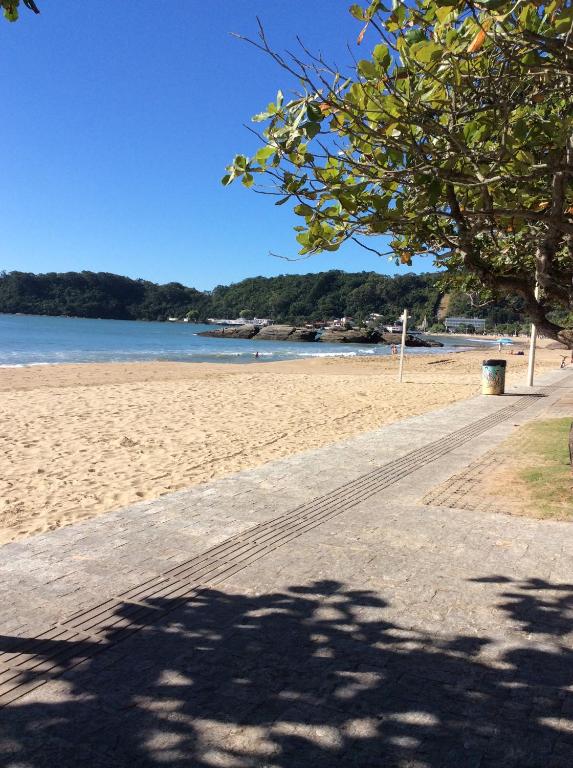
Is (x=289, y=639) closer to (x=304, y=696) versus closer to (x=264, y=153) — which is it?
(x=304, y=696)

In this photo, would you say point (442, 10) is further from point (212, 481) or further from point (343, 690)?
point (212, 481)

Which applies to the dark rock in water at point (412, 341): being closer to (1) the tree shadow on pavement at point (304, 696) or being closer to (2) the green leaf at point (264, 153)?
(2) the green leaf at point (264, 153)

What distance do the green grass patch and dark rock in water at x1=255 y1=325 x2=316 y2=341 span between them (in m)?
81.1

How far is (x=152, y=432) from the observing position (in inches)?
412

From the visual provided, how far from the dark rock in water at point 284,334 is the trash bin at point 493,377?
75.7 meters

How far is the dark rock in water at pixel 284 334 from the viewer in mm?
91250

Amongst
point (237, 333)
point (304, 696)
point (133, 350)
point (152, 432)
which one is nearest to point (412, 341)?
point (237, 333)

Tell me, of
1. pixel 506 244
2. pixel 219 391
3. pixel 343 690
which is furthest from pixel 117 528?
pixel 219 391

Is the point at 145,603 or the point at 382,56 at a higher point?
the point at 382,56

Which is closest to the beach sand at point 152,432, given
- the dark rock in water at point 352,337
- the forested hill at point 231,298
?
the dark rock in water at point 352,337

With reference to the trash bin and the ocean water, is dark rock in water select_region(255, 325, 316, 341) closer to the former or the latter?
the ocean water

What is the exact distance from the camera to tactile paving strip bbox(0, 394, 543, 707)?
301 cm

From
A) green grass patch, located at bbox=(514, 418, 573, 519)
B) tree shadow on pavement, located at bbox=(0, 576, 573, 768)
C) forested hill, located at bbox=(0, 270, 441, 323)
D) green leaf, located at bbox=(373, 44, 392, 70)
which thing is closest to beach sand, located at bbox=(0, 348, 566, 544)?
tree shadow on pavement, located at bbox=(0, 576, 573, 768)

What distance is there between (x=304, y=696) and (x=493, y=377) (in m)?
13.8
